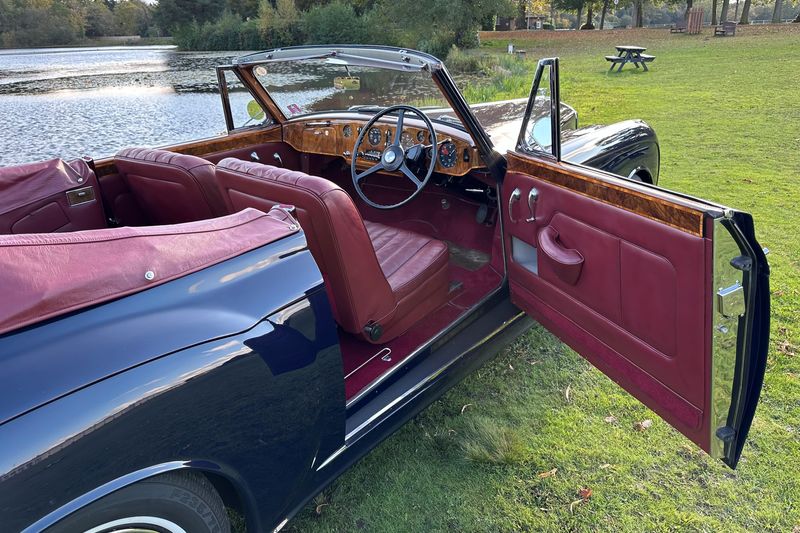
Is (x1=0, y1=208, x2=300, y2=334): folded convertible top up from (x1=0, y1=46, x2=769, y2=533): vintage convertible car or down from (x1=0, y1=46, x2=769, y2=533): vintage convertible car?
up

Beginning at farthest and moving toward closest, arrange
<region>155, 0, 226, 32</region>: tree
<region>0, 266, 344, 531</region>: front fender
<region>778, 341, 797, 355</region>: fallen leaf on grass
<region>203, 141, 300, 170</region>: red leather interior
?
<region>155, 0, 226, 32</region>: tree
<region>203, 141, 300, 170</region>: red leather interior
<region>778, 341, 797, 355</region>: fallen leaf on grass
<region>0, 266, 344, 531</region>: front fender

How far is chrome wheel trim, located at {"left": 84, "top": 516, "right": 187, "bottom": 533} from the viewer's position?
1211 millimetres

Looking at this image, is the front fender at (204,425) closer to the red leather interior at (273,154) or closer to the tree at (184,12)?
the red leather interior at (273,154)

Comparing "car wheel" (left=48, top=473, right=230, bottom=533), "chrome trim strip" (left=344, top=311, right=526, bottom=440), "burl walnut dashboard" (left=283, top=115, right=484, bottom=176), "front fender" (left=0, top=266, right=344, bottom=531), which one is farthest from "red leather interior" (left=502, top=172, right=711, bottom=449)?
"car wheel" (left=48, top=473, right=230, bottom=533)

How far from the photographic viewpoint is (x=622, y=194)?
175cm

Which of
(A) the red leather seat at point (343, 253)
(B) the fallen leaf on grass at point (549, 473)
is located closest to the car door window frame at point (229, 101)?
(A) the red leather seat at point (343, 253)

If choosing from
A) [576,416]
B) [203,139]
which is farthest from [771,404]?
[203,139]

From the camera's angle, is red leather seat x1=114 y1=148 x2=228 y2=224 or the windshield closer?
red leather seat x1=114 y1=148 x2=228 y2=224

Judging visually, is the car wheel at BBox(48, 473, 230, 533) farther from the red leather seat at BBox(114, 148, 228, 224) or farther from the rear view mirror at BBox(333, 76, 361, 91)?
the rear view mirror at BBox(333, 76, 361, 91)

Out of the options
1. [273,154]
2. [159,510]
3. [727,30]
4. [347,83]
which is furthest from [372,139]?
[727,30]

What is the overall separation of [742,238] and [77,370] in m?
1.69

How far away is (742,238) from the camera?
4.74 ft

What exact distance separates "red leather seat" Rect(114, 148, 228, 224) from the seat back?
11 cm

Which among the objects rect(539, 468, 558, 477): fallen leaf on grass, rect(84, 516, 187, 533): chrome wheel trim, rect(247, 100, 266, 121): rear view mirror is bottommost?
rect(539, 468, 558, 477): fallen leaf on grass
